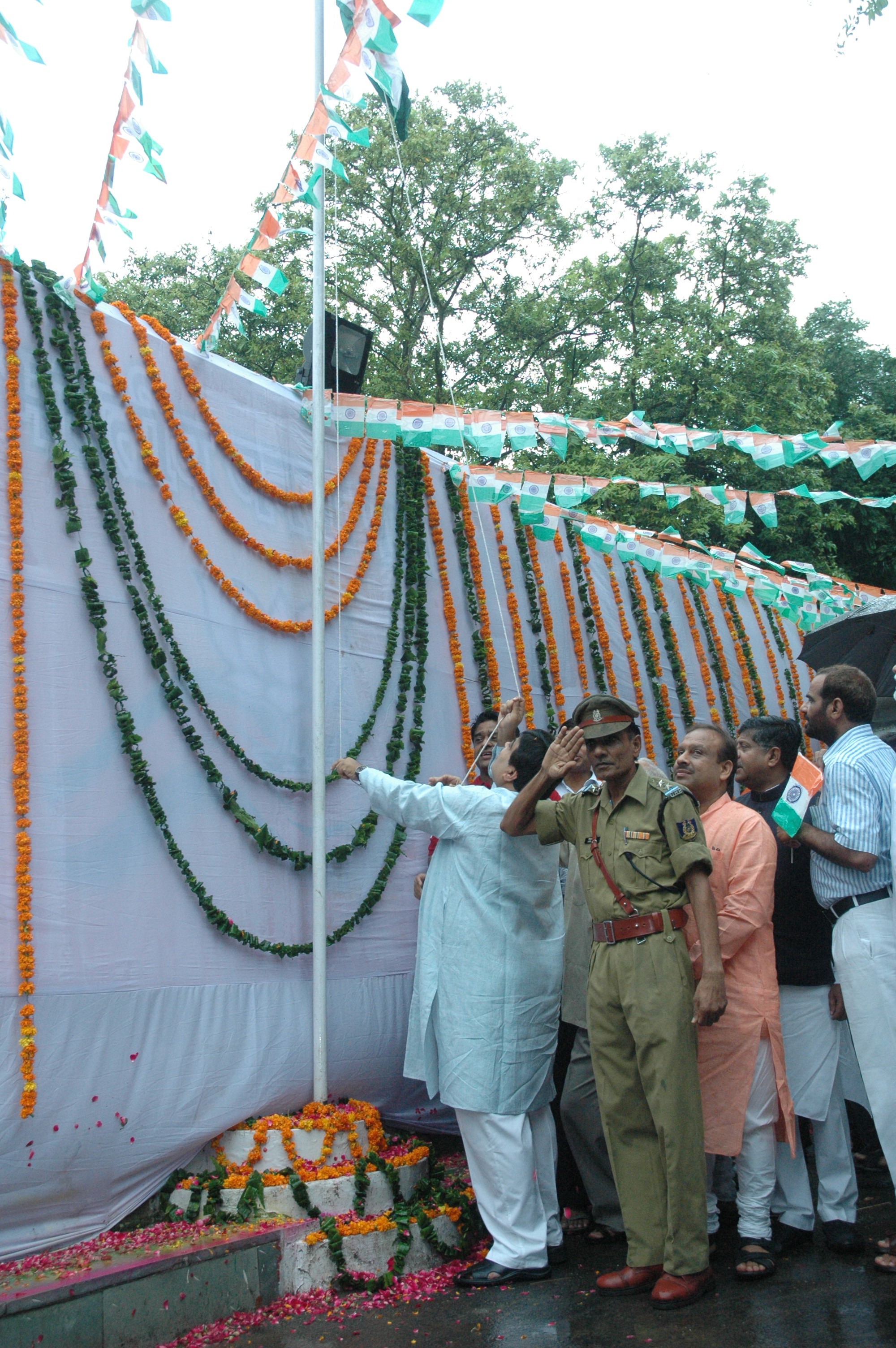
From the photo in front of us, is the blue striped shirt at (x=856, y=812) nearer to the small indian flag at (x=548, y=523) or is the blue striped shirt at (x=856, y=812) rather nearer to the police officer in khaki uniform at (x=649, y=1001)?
the police officer in khaki uniform at (x=649, y=1001)

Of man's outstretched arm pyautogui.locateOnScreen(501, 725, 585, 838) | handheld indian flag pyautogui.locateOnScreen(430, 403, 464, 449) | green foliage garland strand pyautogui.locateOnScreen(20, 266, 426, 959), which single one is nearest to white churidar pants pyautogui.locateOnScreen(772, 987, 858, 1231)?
man's outstretched arm pyautogui.locateOnScreen(501, 725, 585, 838)

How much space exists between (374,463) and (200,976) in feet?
8.29

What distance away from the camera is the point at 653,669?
7.06 metres

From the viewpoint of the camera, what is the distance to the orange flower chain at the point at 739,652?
7961 millimetres

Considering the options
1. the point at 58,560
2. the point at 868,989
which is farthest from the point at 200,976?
the point at 868,989

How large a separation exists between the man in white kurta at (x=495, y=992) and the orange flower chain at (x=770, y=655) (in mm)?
4752

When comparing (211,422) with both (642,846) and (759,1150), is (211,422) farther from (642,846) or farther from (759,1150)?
(759,1150)

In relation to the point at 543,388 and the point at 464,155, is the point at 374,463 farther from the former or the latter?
the point at 464,155

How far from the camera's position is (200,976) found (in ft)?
13.3

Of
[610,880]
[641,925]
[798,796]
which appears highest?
[798,796]

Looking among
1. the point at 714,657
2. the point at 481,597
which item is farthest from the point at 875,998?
the point at 714,657

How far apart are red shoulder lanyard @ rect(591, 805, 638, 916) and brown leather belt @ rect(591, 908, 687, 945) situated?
0.03m

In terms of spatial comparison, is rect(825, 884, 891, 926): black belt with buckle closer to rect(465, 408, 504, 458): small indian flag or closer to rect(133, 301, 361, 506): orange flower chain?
rect(465, 408, 504, 458): small indian flag

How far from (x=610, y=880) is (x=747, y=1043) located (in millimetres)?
697
